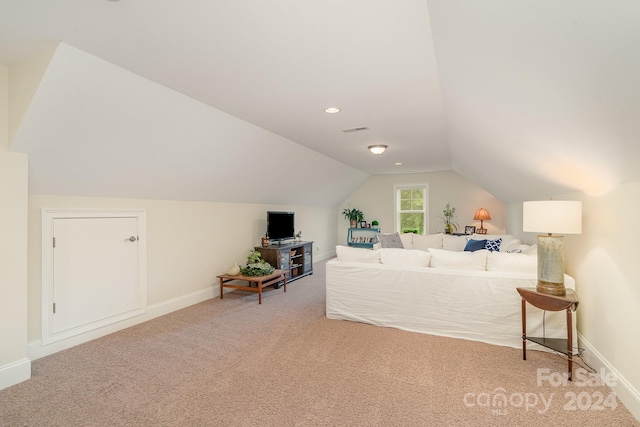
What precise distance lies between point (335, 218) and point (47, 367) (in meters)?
7.01

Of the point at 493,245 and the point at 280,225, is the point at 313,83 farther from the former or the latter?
the point at 493,245

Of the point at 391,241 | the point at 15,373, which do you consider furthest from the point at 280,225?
the point at 15,373

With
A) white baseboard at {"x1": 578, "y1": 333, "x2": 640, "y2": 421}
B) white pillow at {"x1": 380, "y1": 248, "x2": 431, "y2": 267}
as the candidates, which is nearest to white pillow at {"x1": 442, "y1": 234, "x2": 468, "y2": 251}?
white pillow at {"x1": 380, "y1": 248, "x2": 431, "y2": 267}

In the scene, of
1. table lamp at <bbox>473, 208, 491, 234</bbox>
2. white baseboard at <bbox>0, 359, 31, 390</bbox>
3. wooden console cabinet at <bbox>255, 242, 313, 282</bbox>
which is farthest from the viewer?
table lamp at <bbox>473, 208, 491, 234</bbox>

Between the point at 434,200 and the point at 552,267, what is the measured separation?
18.6ft

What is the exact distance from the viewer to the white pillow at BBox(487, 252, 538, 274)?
300 centimetres

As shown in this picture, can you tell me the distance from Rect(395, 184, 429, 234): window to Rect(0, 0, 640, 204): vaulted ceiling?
4.15m

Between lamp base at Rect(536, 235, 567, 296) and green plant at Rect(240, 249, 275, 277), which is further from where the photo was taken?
green plant at Rect(240, 249, 275, 277)

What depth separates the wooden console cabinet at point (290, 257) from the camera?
17.4ft

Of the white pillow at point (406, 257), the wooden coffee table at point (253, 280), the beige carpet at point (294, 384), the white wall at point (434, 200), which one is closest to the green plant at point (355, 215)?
the white wall at point (434, 200)

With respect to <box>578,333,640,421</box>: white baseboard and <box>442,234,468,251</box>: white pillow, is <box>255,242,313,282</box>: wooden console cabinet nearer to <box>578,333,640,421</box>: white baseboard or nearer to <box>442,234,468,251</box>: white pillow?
<box>442,234,468,251</box>: white pillow

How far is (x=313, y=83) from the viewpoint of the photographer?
256 cm

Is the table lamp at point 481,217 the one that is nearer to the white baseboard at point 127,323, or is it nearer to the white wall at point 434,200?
the white wall at point 434,200

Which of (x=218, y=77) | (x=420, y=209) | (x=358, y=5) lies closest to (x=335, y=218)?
(x=420, y=209)
